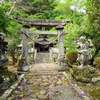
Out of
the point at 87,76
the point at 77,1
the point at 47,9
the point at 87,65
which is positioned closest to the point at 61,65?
the point at 87,65

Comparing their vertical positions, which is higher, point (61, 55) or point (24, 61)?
point (61, 55)

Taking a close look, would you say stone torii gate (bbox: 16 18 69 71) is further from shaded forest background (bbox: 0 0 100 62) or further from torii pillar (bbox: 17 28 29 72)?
shaded forest background (bbox: 0 0 100 62)

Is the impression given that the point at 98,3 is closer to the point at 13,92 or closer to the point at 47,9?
the point at 13,92

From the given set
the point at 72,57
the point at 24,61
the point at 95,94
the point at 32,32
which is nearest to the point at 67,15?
the point at 72,57

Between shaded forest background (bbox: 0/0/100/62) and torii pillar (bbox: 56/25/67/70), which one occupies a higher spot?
shaded forest background (bbox: 0/0/100/62)

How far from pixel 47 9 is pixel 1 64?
83.1 feet

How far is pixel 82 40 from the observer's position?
8.23 metres

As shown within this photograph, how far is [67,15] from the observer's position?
24844 millimetres

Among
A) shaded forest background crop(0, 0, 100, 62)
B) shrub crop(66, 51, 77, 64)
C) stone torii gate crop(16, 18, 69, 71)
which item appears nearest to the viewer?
shaded forest background crop(0, 0, 100, 62)

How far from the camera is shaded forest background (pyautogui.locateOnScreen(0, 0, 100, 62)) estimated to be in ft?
28.2

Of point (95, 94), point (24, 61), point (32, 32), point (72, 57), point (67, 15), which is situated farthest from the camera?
point (67, 15)

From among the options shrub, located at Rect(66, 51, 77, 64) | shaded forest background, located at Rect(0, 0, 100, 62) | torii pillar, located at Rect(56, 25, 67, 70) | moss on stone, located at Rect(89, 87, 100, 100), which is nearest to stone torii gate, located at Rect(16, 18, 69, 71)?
torii pillar, located at Rect(56, 25, 67, 70)

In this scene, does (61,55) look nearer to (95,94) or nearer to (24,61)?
(24,61)

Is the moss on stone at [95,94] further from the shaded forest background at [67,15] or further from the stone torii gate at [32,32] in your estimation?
the stone torii gate at [32,32]
